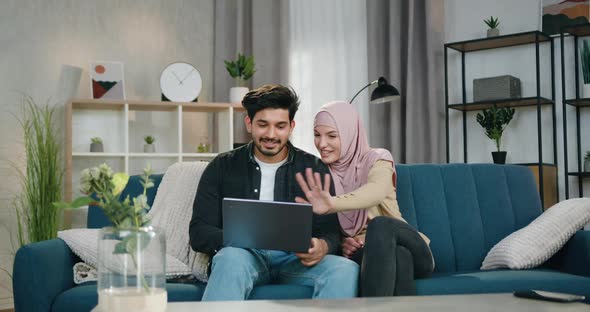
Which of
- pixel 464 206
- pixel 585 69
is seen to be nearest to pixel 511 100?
pixel 585 69

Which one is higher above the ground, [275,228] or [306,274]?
[275,228]

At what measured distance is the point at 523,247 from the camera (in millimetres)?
2645

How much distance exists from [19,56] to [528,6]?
3.36 metres

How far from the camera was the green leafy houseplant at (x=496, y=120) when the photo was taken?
439 centimetres

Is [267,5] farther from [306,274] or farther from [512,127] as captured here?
[306,274]

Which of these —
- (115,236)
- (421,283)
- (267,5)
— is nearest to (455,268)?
(421,283)

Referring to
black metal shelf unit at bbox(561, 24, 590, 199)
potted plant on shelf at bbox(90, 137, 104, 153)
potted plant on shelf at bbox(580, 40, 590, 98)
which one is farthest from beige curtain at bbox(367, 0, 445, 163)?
potted plant on shelf at bbox(90, 137, 104, 153)

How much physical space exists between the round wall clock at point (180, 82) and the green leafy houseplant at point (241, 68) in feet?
0.76

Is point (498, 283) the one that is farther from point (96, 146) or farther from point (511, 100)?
point (96, 146)

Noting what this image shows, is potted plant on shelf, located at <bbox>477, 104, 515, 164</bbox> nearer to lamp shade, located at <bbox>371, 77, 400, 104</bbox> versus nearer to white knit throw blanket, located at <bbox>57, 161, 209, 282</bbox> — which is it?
lamp shade, located at <bbox>371, 77, 400, 104</bbox>

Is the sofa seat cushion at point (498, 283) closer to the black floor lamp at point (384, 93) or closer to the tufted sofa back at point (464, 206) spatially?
the tufted sofa back at point (464, 206)

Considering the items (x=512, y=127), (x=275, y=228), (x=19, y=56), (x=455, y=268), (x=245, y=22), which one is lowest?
(x=455, y=268)

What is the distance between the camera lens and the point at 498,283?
7.89ft

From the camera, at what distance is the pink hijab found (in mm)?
2629
